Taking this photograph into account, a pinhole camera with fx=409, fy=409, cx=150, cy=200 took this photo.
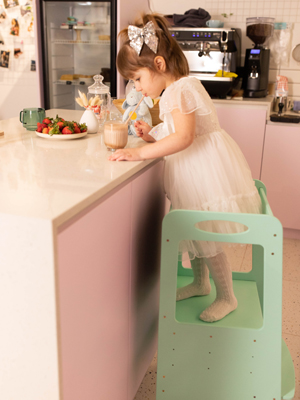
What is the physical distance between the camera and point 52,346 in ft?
2.73

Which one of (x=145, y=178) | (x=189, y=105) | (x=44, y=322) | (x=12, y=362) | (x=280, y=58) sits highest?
(x=280, y=58)

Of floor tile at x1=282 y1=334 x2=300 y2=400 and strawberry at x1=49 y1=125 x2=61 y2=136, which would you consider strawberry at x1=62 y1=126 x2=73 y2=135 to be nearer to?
strawberry at x1=49 y1=125 x2=61 y2=136

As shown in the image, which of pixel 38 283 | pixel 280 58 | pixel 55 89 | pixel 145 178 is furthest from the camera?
pixel 55 89

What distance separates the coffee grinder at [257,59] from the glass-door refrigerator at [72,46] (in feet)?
3.39

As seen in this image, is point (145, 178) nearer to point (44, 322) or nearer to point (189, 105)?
point (189, 105)

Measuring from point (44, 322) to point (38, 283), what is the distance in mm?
84

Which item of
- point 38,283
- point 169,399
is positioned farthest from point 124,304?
point 38,283

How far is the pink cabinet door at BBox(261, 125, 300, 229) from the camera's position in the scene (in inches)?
115

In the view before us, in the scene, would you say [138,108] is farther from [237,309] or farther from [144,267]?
[237,309]

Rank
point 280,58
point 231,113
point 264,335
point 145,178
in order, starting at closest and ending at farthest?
point 264,335
point 145,178
point 231,113
point 280,58

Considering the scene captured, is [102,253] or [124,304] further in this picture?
[124,304]

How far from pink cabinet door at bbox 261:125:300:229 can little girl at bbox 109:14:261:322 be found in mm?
1573

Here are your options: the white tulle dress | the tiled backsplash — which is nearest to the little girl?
the white tulle dress

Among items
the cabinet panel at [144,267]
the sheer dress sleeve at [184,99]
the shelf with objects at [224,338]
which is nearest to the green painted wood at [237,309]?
the shelf with objects at [224,338]
